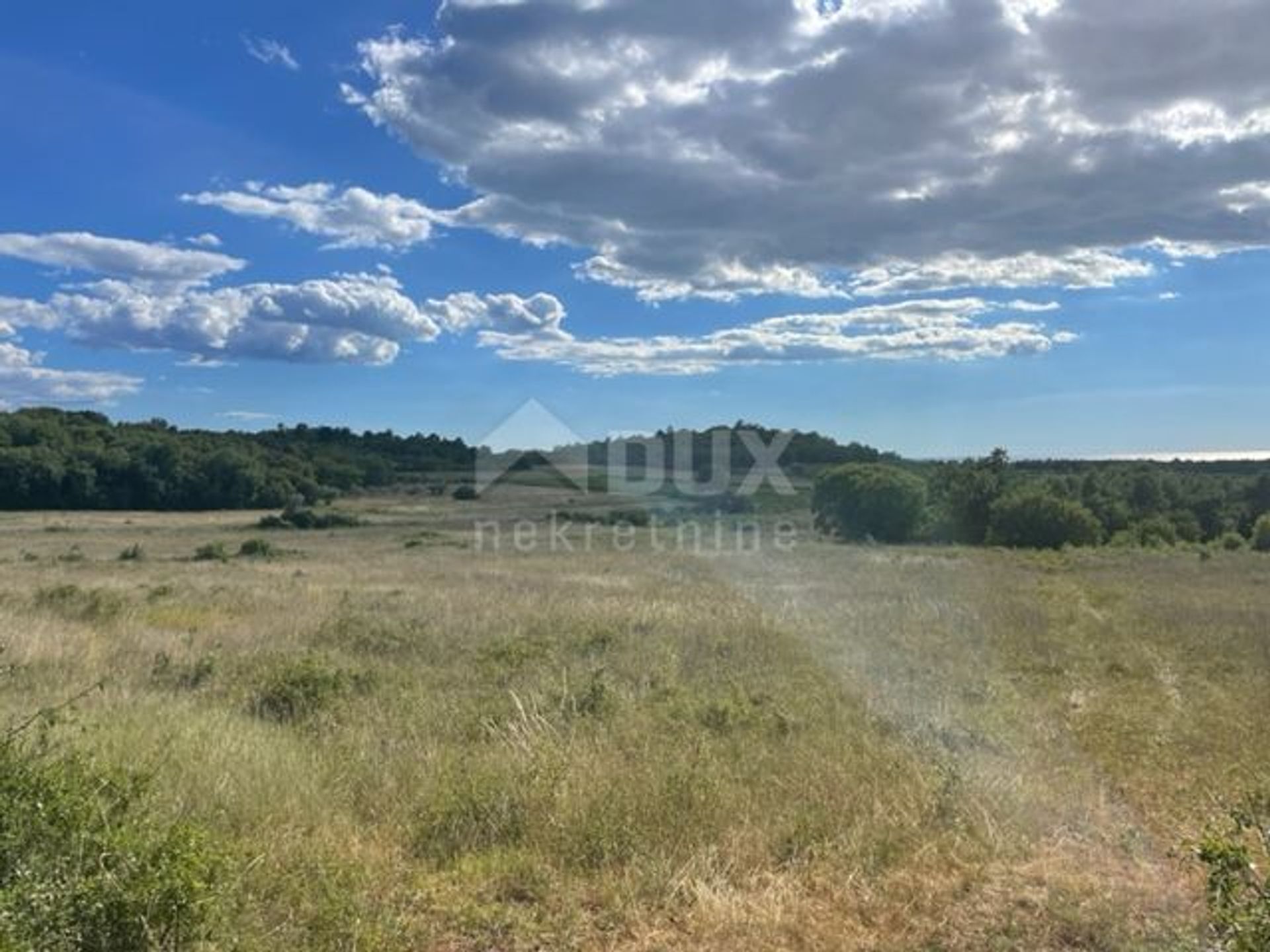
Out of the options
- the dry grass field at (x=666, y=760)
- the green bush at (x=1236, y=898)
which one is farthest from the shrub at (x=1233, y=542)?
the green bush at (x=1236, y=898)

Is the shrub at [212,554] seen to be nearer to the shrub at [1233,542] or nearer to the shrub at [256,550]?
the shrub at [256,550]

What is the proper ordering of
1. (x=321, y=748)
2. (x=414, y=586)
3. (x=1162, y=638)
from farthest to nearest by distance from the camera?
(x=414, y=586) → (x=1162, y=638) → (x=321, y=748)

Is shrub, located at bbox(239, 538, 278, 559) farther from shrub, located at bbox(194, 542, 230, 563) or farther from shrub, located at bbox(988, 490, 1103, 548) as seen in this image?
shrub, located at bbox(988, 490, 1103, 548)

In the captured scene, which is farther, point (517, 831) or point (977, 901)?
point (517, 831)

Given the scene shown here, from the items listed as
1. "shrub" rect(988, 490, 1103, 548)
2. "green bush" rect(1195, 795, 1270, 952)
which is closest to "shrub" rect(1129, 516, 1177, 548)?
"shrub" rect(988, 490, 1103, 548)

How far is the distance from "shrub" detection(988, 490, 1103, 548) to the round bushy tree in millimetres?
4592

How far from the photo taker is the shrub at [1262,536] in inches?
2131

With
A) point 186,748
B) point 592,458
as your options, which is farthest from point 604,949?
point 592,458

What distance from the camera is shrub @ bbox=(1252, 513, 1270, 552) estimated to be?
54.1 m

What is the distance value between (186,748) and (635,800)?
9.48 ft

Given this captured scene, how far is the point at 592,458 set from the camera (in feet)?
177

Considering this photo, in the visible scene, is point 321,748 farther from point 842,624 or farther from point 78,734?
point 842,624

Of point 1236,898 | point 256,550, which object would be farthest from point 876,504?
point 1236,898

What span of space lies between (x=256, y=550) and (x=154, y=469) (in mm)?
47242
